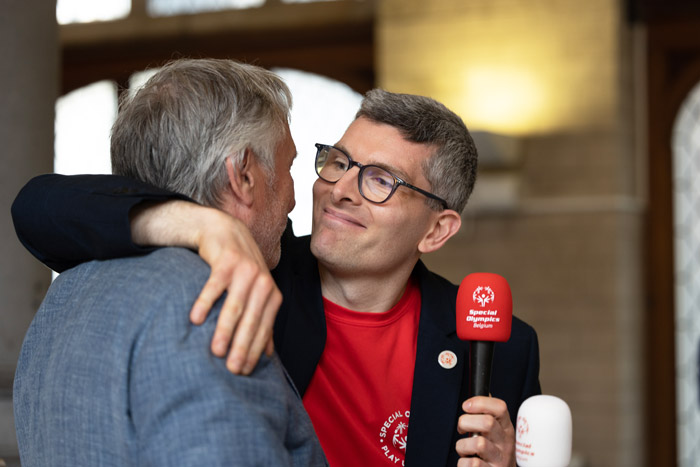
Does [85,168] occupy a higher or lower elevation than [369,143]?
higher

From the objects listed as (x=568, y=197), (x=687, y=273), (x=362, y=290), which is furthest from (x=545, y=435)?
(x=687, y=273)

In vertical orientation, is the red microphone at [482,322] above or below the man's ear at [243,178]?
below

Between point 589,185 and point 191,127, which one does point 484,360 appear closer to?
point 191,127

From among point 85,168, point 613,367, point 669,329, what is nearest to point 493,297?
point 613,367

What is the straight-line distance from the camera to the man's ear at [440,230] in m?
2.39

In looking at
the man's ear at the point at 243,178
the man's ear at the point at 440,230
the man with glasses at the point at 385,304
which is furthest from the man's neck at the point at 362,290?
the man's ear at the point at 243,178

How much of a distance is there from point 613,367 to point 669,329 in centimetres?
55

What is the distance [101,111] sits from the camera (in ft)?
23.8

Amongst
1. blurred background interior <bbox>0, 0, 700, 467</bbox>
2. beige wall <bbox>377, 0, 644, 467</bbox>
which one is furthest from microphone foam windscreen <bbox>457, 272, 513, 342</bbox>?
beige wall <bbox>377, 0, 644, 467</bbox>

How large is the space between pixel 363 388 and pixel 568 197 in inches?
141

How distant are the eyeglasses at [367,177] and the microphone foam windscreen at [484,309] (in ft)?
1.61

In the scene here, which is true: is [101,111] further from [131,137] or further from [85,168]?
[131,137]

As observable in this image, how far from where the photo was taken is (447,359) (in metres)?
2.20

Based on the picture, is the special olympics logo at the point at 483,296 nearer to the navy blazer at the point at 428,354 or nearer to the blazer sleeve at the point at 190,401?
the navy blazer at the point at 428,354
